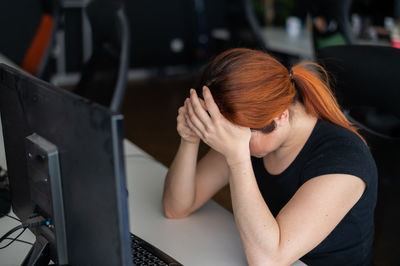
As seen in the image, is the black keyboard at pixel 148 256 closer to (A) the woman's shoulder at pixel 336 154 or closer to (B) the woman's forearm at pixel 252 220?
(B) the woman's forearm at pixel 252 220

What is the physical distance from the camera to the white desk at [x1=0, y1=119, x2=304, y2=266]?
1.11m

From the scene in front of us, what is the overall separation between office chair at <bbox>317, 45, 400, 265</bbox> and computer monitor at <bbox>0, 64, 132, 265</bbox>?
83 centimetres

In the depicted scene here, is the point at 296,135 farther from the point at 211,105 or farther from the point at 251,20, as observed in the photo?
the point at 251,20

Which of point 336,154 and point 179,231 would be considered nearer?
point 336,154

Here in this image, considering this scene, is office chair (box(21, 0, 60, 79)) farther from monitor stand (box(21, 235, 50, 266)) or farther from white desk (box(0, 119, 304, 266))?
monitor stand (box(21, 235, 50, 266))

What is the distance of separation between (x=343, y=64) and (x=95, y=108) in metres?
0.90

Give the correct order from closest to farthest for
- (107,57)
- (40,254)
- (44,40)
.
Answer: (40,254) → (107,57) → (44,40)

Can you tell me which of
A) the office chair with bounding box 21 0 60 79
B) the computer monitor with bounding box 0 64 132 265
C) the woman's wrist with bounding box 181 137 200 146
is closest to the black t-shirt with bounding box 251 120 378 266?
the woman's wrist with bounding box 181 137 200 146

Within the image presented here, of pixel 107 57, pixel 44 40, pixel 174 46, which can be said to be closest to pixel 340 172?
pixel 107 57

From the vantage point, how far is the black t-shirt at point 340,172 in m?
1.11

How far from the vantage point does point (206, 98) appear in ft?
3.36

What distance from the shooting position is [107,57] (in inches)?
78.1

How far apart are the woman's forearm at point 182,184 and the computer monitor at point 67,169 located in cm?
43

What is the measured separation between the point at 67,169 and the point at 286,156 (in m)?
0.65
